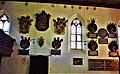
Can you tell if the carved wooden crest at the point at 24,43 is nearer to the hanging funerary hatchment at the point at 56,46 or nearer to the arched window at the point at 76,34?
Result: the hanging funerary hatchment at the point at 56,46

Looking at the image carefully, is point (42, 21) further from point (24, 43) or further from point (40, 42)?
point (24, 43)

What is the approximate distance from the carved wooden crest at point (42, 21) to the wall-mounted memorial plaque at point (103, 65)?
2709mm

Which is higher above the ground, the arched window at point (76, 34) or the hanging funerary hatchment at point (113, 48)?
the arched window at point (76, 34)

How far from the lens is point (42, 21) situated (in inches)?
354

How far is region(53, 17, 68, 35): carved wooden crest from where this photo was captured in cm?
891

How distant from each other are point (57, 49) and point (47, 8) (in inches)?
84.0

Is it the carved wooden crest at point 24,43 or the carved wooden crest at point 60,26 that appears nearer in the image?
the carved wooden crest at point 24,43

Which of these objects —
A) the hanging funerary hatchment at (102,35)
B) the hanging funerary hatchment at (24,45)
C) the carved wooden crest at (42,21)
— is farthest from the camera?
the hanging funerary hatchment at (102,35)

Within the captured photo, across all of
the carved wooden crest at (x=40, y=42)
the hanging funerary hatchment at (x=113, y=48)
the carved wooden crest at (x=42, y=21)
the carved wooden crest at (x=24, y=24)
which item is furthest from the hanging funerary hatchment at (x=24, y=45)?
the hanging funerary hatchment at (x=113, y=48)

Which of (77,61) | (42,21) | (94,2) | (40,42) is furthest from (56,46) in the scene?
(94,2)

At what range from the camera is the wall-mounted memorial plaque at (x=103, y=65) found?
8677 millimetres

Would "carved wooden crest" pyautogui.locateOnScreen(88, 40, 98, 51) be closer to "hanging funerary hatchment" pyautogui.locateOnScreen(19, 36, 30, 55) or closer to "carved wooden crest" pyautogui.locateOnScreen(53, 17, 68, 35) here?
"carved wooden crest" pyautogui.locateOnScreen(53, 17, 68, 35)

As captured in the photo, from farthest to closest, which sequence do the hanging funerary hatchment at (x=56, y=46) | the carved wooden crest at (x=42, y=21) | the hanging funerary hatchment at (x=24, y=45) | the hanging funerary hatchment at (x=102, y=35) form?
the hanging funerary hatchment at (x=102, y=35) → the carved wooden crest at (x=42, y=21) → the hanging funerary hatchment at (x=56, y=46) → the hanging funerary hatchment at (x=24, y=45)

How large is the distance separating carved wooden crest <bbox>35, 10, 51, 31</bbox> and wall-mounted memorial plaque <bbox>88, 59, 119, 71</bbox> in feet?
8.89
